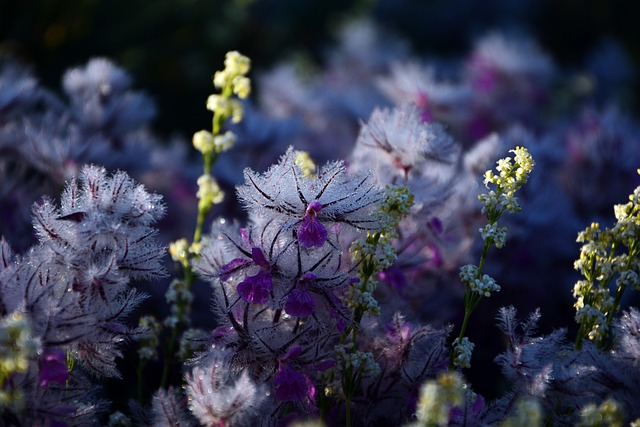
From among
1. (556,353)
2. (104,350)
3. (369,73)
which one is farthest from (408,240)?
(369,73)

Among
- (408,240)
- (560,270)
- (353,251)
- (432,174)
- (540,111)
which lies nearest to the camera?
(353,251)

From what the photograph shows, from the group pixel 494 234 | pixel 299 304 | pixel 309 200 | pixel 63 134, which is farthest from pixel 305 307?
pixel 63 134

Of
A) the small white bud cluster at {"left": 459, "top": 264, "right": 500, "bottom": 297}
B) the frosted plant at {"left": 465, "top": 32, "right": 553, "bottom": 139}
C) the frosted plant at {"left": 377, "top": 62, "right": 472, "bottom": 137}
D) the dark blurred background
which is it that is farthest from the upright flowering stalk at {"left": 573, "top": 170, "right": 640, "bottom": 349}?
the dark blurred background

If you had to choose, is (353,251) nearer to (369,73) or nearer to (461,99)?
(461,99)

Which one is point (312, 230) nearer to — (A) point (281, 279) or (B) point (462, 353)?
(A) point (281, 279)

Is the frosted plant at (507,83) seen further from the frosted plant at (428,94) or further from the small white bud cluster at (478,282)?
the small white bud cluster at (478,282)

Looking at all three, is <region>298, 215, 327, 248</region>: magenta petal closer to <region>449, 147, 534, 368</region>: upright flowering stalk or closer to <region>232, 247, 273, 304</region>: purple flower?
<region>232, 247, 273, 304</region>: purple flower

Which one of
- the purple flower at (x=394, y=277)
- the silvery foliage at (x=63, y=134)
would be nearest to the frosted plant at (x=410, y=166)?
the purple flower at (x=394, y=277)
